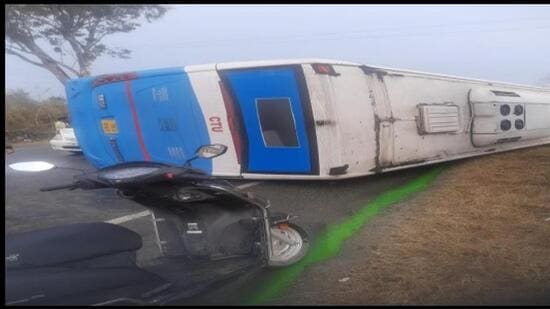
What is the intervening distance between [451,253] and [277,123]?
275cm

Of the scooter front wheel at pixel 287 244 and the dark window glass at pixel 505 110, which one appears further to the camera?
the dark window glass at pixel 505 110

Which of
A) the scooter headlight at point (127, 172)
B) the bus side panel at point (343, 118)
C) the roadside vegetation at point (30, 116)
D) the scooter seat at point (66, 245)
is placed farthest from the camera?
the roadside vegetation at point (30, 116)

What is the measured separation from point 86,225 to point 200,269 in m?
0.74

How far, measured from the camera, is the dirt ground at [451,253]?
345 centimetres

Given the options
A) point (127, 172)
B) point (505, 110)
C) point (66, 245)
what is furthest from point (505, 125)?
point (66, 245)

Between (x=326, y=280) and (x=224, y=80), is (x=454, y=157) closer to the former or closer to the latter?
(x=224, y=80)

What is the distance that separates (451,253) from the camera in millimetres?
4180

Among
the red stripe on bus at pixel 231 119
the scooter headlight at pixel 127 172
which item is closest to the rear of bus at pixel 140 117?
the red stripe on bus at pixel 231 119

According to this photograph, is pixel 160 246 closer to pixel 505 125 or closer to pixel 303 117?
pixel 303 117

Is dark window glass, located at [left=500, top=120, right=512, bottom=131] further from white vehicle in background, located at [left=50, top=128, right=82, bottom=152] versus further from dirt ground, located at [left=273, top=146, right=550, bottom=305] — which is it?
white vehicle in background, located at [left=50, top=128, right=82, bottom=152]

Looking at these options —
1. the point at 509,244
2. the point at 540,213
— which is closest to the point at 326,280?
the point at 509,244

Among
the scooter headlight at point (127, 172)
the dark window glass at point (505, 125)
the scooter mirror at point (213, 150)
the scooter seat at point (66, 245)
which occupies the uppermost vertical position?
the scooter mirror at point (213, 150)

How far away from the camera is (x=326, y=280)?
12.4 feet

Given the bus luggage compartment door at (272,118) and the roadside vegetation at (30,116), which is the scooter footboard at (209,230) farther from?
the roadside vegetation at (30,116)
